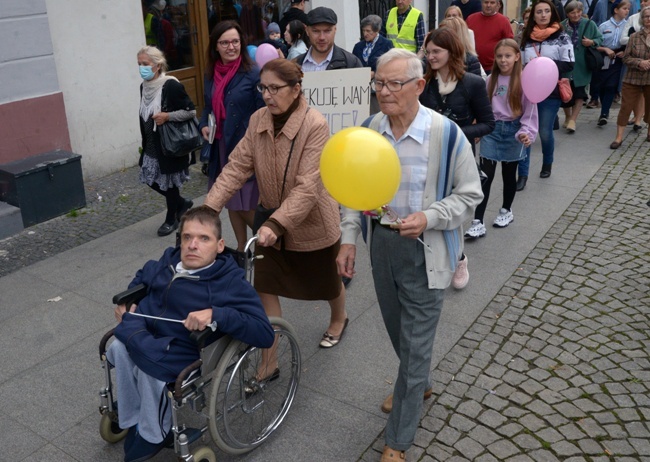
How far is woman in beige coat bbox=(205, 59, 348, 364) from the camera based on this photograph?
3.58 metres

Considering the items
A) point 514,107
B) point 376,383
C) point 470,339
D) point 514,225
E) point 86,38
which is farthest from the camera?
point 86,38

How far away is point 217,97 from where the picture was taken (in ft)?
16.6

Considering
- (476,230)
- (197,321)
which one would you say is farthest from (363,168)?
(476,230)

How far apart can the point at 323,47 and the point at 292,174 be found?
1.88 m

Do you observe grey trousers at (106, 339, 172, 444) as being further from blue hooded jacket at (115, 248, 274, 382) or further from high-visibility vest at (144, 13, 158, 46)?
high-visibility vest at (144, 13, 158, 46)

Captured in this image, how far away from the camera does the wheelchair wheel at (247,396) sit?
10.0 ft

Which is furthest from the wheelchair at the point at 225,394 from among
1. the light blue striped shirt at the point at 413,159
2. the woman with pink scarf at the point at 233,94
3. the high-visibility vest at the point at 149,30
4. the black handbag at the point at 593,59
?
the black handbag at the point at 593,59

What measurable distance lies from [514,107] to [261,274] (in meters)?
3.13

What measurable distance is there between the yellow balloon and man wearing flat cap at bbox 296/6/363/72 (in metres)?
2.47

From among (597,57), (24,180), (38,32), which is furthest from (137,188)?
(597,57)

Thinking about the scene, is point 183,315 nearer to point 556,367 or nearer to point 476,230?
point 556,367

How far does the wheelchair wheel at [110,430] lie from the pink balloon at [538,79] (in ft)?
14.5

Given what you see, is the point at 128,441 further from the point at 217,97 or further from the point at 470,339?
the point at 217,97

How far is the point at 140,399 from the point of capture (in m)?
3.16
